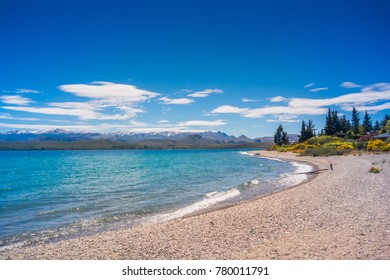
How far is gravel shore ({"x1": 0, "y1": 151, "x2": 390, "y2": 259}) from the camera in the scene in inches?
322

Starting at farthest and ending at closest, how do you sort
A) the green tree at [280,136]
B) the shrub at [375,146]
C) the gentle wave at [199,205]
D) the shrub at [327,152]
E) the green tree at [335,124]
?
the green tree at [280,136] < the green tree at [335,124] < the shrub at [327,152] < the shrub at [375,146] < the gentle wave at [199,205]

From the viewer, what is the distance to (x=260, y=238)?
32.2 feet

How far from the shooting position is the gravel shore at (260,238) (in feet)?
26.9

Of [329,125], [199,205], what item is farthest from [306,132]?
[199,205]

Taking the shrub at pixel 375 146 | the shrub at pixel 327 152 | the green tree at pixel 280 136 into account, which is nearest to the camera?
the shrub at pixel 375 146

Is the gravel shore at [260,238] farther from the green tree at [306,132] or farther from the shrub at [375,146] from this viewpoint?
the green tree at [306,132]

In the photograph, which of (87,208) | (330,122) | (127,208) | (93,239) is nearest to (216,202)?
(127,208)

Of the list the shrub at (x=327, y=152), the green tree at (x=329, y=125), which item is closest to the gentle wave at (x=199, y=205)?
the shrub at (x=327, y=152)

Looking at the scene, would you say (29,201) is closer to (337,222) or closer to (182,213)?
(182,213)

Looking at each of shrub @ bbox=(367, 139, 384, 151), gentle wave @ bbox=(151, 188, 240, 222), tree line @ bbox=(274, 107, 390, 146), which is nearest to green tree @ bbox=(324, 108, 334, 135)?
tree line @ bbox=(274, 107, 390, 146)

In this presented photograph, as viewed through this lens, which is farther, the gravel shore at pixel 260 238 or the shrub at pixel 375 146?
the shrub at pixel 375 146

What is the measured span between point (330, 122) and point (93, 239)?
89749mm

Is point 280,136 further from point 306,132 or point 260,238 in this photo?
point 260,238

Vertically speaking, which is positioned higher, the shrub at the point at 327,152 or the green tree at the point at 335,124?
the green tree at the point at 335,124
